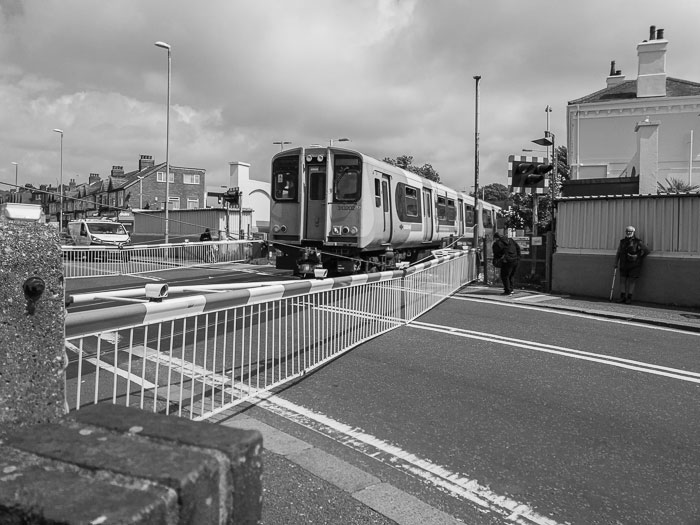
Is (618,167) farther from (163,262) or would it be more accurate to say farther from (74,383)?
(74,383)

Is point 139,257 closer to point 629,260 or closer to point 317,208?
point 317,208

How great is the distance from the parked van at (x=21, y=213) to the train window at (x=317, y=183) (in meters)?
12.0

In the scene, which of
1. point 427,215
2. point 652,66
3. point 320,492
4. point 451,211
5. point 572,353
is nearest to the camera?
point 320,492

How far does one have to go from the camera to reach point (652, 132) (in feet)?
61.5

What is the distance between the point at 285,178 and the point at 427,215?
6.09m


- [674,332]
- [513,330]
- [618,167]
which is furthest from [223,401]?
[618,167]

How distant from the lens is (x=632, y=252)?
1264 centimetres

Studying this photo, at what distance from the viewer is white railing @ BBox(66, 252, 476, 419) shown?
3.56m

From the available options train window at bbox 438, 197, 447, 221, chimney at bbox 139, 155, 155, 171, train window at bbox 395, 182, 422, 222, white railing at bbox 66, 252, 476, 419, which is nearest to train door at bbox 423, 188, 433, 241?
train window at bbox 395, 182, 422, 222

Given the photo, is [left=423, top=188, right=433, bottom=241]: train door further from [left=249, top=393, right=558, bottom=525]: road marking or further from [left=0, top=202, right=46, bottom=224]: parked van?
[left=0, top=202, right=46, bottom=224]: parked van

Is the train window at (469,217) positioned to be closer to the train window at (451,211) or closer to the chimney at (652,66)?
the train window at (451,211)

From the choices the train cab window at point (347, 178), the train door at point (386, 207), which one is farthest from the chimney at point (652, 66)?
the train cab window at point (347, 178)

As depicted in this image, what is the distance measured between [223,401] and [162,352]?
2.45ft

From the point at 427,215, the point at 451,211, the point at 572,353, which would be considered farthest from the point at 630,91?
the point at 572,353
